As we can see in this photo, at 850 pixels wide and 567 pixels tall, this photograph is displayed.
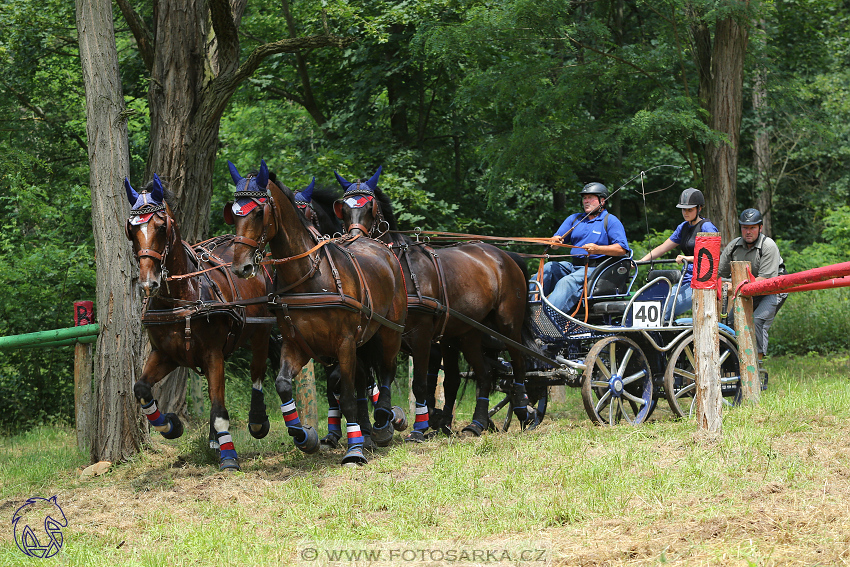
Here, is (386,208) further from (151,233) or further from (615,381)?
(615,381)

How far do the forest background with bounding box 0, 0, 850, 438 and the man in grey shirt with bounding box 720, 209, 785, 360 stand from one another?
2181 millimetres

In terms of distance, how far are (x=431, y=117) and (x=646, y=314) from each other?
28.3 feet

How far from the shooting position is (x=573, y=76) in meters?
11.7

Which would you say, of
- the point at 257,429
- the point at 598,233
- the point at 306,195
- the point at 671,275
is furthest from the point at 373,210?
the point at 671,275

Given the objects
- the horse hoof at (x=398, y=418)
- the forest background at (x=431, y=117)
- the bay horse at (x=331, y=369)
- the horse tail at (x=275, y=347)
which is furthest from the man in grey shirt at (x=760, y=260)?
the horse tail at (x=275, y=347)

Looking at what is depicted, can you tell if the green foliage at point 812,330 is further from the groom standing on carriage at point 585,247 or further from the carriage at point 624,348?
the groom standing on carriage at point 585,247

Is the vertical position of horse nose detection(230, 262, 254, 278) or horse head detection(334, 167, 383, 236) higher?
horse head detection(334, 167, 383, 236)

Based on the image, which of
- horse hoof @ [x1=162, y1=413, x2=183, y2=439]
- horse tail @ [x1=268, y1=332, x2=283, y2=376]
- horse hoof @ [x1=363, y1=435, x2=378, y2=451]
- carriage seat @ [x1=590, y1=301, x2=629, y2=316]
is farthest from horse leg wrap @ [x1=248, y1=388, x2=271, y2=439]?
carriage seat @ [x1=590, y1=301, x2=629, y2=316]

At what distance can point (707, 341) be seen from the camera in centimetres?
645

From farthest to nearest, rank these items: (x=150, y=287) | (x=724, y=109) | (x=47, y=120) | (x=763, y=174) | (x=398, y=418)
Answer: (x=763, y=174) → (x=47, y=120) → (x=724, y=109) → (x=398, y=418) → (x=150, y=287)

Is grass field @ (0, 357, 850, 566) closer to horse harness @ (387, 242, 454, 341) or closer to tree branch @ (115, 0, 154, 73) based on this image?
horse harness @ (387, 242, 454, 341)

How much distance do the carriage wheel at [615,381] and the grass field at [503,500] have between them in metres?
0.50

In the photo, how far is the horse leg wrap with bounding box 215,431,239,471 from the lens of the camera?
671cm

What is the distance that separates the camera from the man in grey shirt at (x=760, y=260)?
28.4ft
